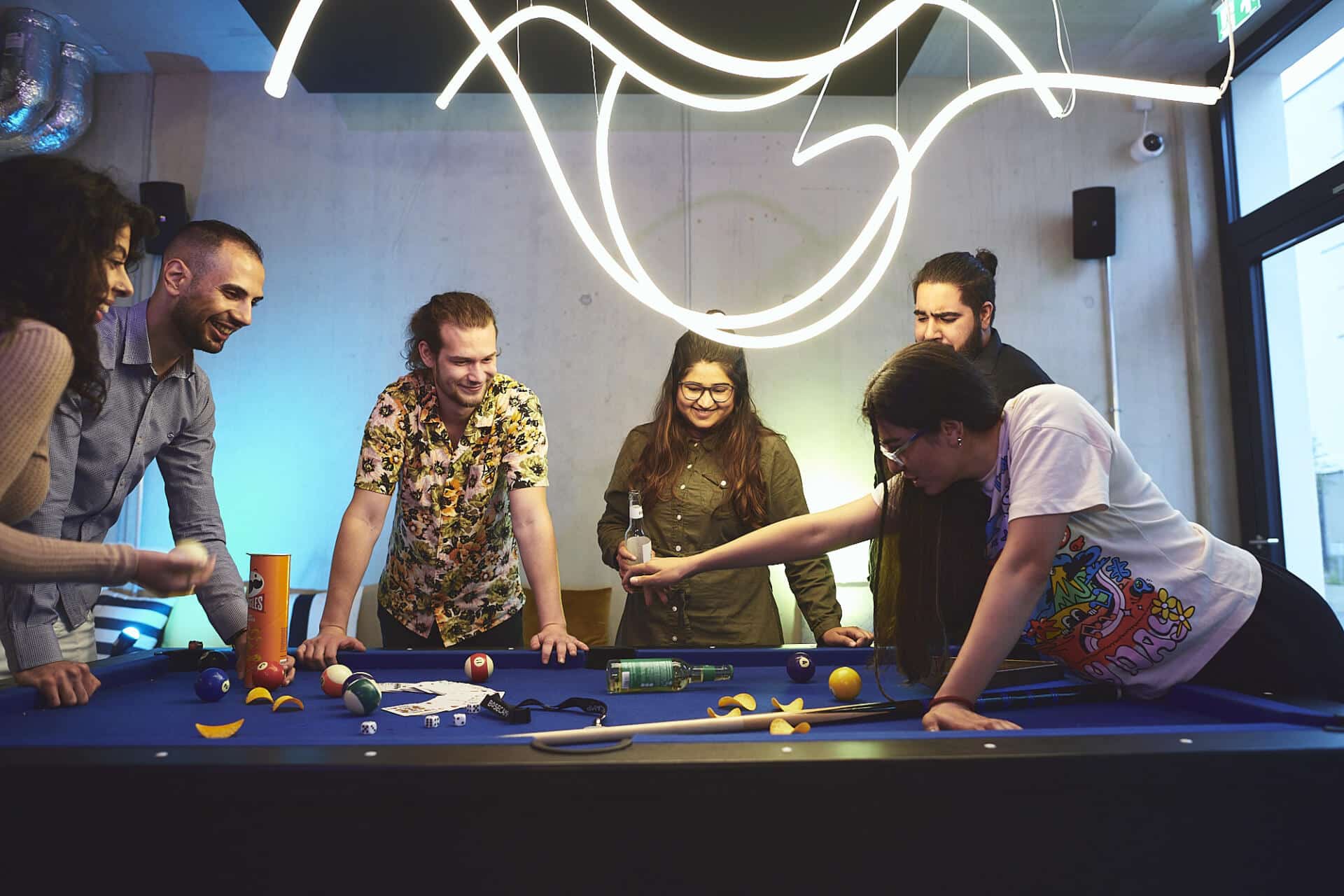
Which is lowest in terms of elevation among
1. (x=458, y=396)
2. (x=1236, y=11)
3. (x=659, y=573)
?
(x=659, y=573)

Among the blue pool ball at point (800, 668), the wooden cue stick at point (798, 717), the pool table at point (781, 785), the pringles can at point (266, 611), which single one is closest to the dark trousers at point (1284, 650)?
the wooden cue stick at point (798, 717)

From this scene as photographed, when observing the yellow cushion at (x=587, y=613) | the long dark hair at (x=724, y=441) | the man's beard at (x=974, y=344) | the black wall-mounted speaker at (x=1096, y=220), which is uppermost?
the black wall-mounted speaker at (x=1096, y=220)

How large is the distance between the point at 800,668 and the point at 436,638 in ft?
3.77

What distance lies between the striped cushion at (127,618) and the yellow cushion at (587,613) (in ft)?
5.40

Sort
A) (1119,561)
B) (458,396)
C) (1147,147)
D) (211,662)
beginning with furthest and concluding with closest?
(1147,147), (458,396), (211,662), (1119,561)

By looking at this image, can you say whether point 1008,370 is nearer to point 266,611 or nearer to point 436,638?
point 436,638

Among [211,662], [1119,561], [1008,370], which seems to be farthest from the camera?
[1008,370]

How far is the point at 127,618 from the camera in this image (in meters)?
3.94

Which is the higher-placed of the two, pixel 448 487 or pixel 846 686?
pixel 448 487

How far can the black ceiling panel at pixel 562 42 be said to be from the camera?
3.69m

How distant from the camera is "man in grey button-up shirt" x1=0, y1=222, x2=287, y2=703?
6.65 feet

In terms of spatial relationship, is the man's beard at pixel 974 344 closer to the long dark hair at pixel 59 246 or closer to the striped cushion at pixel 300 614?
the long dark hair at pixel 59 246

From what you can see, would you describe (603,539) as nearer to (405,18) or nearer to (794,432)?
(794,432)

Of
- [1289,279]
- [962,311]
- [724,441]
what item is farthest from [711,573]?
[1289,279]
